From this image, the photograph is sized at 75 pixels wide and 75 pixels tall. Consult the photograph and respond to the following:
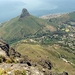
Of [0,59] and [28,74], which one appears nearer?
[28,74]

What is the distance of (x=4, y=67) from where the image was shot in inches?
1123

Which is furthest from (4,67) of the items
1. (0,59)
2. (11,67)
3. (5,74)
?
(0,59)

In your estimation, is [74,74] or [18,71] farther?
[74,74]

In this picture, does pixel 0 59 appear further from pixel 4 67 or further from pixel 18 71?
pixel 18 71

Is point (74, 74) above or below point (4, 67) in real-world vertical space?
below

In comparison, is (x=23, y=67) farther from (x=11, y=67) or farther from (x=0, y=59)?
(x=0, y=59)

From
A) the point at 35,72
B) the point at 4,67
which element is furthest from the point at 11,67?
the point at 35,72

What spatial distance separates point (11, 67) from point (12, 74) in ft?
12.9

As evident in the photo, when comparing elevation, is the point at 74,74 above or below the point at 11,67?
below

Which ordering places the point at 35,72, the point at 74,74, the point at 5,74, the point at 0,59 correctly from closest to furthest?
the point at 5,74 < the point at 35,72 < the point at 0,59 < the point at 74,74

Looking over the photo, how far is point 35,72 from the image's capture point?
2683 centimetres

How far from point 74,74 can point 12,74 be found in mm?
152535

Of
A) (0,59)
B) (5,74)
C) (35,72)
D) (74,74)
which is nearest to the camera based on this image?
(5,74)

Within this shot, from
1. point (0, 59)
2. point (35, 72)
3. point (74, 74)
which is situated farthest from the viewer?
point (74, 74)
